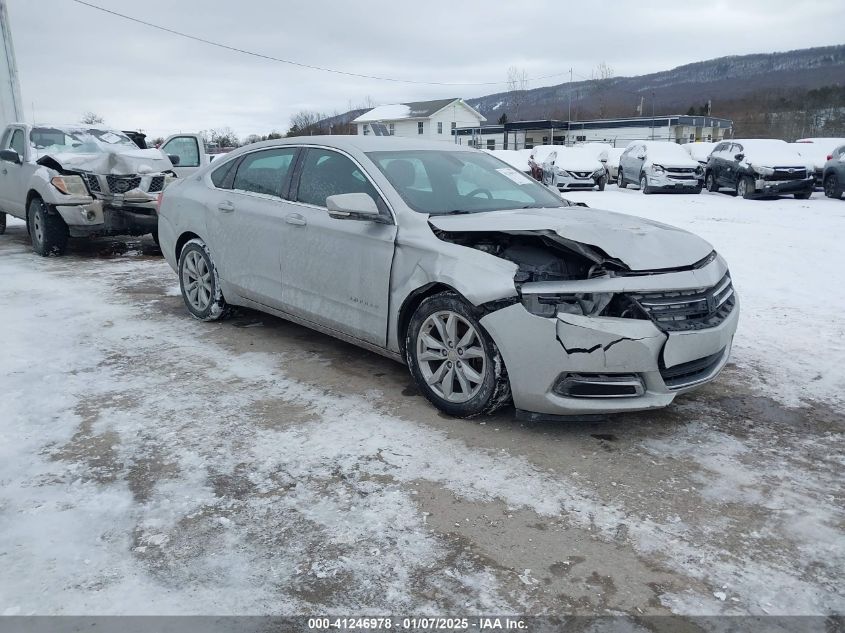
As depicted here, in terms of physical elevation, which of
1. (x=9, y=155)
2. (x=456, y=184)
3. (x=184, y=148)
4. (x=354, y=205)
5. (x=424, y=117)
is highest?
(x=424, y=117)

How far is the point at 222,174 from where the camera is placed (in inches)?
231

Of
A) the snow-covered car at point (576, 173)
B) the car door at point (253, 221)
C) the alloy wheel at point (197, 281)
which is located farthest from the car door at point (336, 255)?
the snow-covered car at point (576, 173)

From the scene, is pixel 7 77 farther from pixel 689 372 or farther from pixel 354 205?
pixel 689 372

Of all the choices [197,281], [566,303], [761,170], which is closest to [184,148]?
[197,281]

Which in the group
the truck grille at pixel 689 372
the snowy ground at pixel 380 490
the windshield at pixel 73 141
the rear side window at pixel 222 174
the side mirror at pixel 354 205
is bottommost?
the snowy ground at pixel 380 490

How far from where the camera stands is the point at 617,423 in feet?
13.2

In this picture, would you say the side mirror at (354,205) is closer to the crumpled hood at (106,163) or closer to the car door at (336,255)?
the car door at (336,255)

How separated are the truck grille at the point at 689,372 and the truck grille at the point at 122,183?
813cm

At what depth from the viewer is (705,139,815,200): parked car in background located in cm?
1722

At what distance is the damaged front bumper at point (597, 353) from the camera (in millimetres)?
3510

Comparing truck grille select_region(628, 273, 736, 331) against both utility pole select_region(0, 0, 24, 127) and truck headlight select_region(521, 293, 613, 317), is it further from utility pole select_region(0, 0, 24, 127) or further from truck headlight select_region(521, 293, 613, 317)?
utility pole select_region(0, 0, 24, 127)

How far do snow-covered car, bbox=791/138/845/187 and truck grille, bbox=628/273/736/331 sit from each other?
16.5 metres

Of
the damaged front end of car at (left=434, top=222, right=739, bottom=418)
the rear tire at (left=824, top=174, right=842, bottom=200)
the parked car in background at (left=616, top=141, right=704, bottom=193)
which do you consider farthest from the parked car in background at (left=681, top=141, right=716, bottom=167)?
the damaged front end of car at (left=434, top=222, right=739, bottom=418)

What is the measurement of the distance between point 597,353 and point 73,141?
968cm
